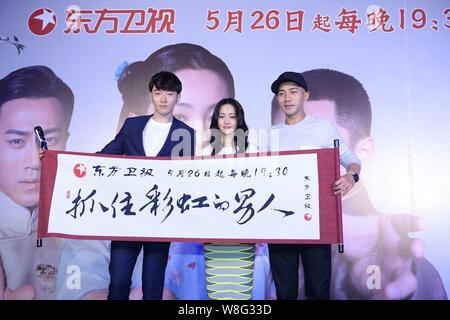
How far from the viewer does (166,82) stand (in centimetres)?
267

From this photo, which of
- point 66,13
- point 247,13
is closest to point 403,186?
point 247,13

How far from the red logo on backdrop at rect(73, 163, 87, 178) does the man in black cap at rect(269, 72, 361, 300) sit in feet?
3.80

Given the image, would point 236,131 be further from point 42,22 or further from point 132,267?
point 42,22

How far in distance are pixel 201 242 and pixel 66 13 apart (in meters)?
1.81

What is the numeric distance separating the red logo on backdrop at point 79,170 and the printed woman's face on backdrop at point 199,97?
1.84 feet

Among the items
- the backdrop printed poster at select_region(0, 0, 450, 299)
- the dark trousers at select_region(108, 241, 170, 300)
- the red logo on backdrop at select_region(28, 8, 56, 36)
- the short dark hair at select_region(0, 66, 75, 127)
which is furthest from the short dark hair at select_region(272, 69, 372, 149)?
the red logo on backdrop at select_region(28, 8, 56, 36)

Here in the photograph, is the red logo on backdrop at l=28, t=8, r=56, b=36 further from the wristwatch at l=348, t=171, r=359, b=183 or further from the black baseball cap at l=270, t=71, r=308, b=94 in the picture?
the wristwatch at l=348, t=171, r=359, b=183

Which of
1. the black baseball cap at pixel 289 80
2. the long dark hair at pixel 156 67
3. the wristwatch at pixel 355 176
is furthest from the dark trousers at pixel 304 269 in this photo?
the long dark hair at pixel 156 67

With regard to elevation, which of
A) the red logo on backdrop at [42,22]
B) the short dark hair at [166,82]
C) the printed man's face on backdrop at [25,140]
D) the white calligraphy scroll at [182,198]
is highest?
the red logo on backdrop at [42,22]

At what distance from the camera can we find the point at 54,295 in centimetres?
260

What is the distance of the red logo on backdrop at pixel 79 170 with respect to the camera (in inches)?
97.4

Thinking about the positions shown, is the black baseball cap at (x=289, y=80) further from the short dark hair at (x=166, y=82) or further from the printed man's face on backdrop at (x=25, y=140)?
the printed man's face on backdrop at (x=25, y=140)

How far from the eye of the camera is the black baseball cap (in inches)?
103

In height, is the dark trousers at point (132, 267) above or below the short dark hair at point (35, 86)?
below
